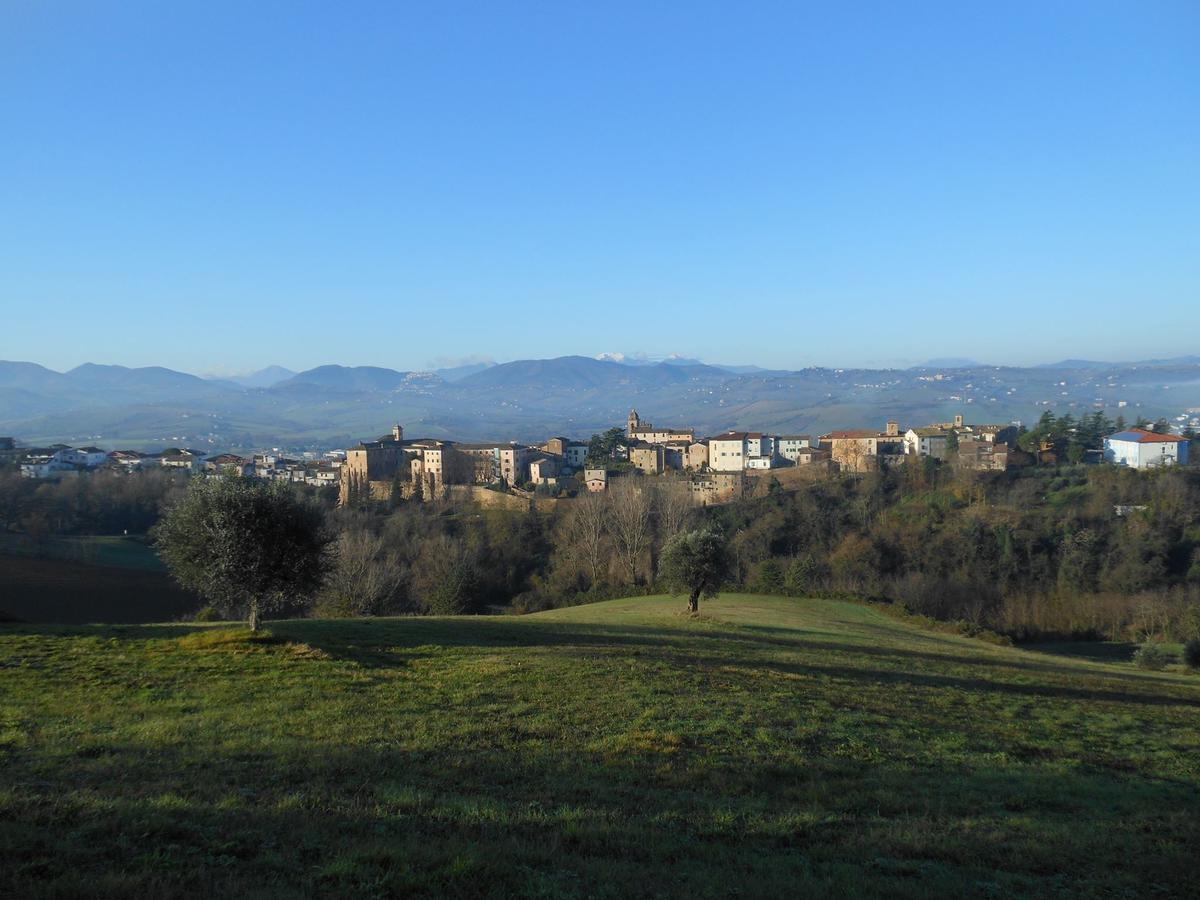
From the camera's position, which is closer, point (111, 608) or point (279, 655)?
point (279, 655)

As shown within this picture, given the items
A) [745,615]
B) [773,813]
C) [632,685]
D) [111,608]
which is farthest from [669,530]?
[773,813]

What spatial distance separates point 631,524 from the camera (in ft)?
200

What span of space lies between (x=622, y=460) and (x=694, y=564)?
216 feet

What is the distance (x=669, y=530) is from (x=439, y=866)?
54027 millimetres

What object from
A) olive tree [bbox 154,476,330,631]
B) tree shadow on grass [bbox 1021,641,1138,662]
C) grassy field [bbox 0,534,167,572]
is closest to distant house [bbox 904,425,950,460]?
tree shadow on grass [bbox 1021,641,1138,662]

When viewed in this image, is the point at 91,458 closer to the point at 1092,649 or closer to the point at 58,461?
the point at 58,461

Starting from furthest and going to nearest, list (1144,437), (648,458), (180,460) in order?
(180,460)
(648,458)
(1144,437)

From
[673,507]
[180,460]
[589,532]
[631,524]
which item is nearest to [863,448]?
[673,507]

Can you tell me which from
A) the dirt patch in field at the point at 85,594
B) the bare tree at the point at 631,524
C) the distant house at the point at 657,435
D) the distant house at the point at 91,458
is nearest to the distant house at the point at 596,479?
the bare tree at the point at 631,524

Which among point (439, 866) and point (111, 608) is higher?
point (439, 866)

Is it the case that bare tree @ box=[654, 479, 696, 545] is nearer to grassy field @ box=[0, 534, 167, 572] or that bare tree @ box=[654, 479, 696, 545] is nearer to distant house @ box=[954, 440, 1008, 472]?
distant house @ box=[954, 440, 1008, 472]

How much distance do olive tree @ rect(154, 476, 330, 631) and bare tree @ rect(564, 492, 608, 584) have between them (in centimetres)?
3808

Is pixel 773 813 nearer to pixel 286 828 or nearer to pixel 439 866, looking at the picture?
pixel 439 866

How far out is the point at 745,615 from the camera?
3438cm
